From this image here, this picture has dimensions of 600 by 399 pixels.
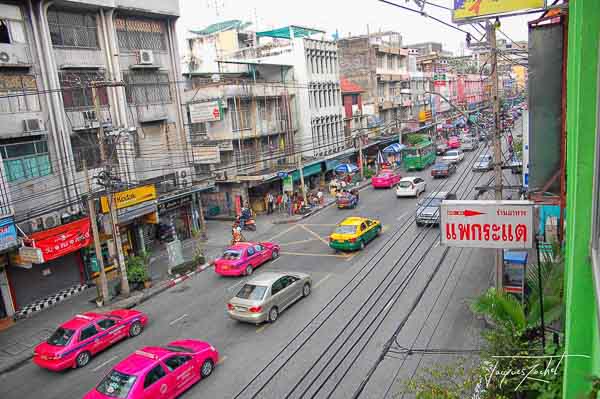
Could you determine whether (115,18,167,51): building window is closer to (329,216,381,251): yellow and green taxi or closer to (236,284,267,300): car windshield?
(329,216,381,251): yellow and green taxi

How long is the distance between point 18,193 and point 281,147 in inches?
807

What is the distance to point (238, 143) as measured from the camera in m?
31.4

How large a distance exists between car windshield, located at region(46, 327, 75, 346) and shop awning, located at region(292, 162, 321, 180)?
75.6 ft

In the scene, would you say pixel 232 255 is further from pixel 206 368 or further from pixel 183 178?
pixel 183 178

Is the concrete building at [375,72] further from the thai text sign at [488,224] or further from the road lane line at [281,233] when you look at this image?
the thai text sign at [488,224]

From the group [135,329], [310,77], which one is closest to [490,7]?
[135,329]

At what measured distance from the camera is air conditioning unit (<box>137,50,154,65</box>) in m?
24.4

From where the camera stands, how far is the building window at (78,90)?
824 inches

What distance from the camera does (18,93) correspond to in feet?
62.4

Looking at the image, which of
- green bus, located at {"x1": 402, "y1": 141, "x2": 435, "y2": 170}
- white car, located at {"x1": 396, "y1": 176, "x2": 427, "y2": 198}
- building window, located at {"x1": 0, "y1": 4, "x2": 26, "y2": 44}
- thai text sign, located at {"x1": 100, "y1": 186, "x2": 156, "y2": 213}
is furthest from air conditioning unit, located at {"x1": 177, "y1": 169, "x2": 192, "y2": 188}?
green bus, located at {"x1": 402, "y1": 141, "x2": 435, "y2": 170}

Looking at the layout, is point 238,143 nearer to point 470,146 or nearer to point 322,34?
point 322,34

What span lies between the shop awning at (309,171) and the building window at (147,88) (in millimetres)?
12065

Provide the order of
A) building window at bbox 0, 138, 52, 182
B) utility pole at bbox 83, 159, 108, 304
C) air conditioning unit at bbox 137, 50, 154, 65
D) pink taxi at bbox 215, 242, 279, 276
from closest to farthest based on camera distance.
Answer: utility pole at bbox 83, 159, 108, 304, building window at bbox 0, 138, 52, 182, pink taxi at bbox 215, 242, 279, 276, air conditioning unit at bbox 137, 50, 154, 65

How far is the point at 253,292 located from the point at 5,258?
409 inches
